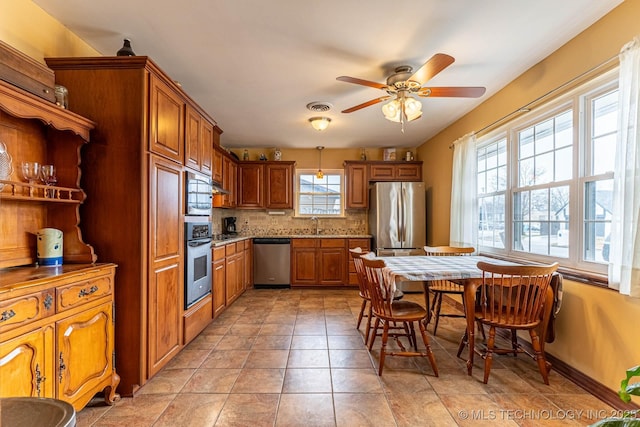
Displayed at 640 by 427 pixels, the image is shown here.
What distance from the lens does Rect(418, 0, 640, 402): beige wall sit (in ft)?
6.06

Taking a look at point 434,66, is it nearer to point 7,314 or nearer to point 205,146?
point 205,146

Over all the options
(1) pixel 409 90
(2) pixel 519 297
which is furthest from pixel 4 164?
(2) pixel 519 297

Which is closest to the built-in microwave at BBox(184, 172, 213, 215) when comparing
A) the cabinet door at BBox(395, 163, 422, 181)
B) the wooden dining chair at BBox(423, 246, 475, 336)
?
the wooden dining chair at BBox(423, 246, 475, 336)

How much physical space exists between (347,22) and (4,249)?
247 cm

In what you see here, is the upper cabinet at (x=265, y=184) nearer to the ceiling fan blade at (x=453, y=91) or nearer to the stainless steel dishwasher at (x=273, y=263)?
the stainless steel dishwasher at (x=273, y=263)

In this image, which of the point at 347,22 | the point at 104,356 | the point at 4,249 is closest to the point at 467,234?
the point at 347,22

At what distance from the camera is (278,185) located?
544 centimetres

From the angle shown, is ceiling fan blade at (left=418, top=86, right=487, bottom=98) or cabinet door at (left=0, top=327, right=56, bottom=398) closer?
cabinet door at (left=0, top=327, right=56, bottom=398)

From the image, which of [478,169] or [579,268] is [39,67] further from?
[478,169]

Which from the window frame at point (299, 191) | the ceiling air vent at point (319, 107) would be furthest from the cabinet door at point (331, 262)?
the ceiling air vent at point (319, 107)

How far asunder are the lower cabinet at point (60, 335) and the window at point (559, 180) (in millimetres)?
3267

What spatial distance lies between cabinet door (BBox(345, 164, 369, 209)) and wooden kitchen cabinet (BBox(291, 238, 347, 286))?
2.75 ft

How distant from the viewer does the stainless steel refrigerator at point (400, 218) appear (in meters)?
4.88

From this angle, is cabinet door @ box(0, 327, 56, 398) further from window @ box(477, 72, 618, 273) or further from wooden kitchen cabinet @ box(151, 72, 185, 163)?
window @ box(477, 72, 618, 273)
